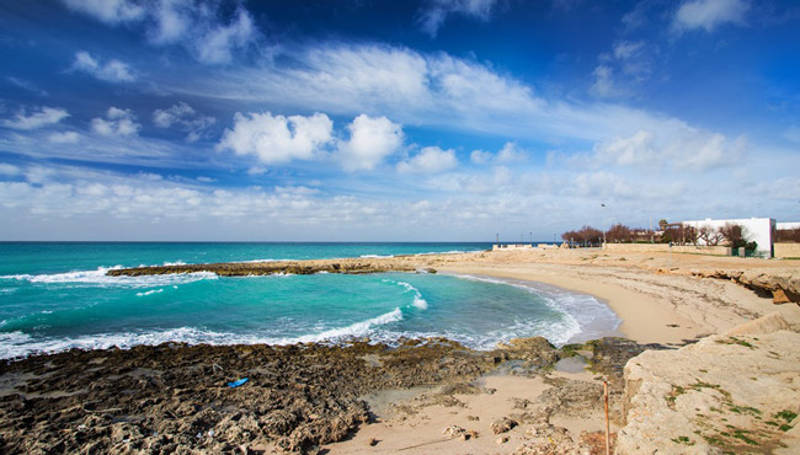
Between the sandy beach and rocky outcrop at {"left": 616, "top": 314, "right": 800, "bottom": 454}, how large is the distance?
0.18 feet

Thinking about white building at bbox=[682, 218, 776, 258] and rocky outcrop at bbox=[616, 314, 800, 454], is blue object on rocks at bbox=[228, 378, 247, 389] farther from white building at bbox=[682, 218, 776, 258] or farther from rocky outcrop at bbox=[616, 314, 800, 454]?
white building at bbox=[682, 218, 776, 258]

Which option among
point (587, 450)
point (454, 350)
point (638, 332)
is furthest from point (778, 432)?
point (638, 332)

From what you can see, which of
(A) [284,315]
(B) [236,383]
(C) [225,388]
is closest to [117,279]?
(A) [284,315]

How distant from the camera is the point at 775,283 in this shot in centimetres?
1545

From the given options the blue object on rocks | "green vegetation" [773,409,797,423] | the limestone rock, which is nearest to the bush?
"green vegetation" [773,409,797,423]

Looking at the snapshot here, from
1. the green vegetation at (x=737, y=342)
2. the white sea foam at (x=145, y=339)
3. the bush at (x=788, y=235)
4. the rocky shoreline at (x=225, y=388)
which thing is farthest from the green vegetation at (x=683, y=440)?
the bush at (x=788, y=235)

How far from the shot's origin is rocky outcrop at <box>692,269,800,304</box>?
13.9 m

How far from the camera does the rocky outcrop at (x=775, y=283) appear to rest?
13878mm

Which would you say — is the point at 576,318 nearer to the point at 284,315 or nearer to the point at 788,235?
the point at 284,315

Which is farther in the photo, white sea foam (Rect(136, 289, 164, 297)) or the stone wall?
the stone wall

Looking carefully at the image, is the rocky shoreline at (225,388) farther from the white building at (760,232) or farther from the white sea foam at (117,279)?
the white building at (760,232)

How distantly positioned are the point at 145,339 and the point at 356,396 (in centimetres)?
1051

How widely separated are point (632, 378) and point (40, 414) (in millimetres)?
11825

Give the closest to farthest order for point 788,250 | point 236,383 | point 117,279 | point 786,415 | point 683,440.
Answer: point 683,440 < point 786,415 < point 236,383 < point 788,250 < point 117,279
